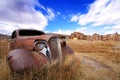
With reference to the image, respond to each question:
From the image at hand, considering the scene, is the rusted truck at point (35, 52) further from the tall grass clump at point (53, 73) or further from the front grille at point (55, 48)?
the tall grass clump at point (53, 73)

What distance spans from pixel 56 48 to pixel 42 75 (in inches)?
54.7

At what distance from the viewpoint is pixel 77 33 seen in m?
114

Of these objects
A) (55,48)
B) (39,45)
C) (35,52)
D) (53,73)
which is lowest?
(53,73)

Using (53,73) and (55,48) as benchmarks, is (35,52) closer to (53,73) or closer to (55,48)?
(55,48)

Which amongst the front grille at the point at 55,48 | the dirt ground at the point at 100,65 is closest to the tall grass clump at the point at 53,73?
the front grille at the point at 55,48

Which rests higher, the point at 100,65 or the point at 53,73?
the point at 53,73

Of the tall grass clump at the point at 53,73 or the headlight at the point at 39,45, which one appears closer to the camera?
the tall grass clump at the point at 53,73

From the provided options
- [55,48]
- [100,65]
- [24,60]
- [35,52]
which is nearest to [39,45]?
[35,52]

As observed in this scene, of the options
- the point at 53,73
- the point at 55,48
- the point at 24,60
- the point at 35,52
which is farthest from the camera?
the point at 55,48

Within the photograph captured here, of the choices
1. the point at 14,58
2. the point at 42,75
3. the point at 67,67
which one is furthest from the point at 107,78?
the point at 14,58

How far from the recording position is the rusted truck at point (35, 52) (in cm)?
489

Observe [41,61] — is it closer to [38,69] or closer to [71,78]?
[38,69]

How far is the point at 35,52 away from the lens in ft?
19.0

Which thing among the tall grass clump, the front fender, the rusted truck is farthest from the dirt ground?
the front fender
